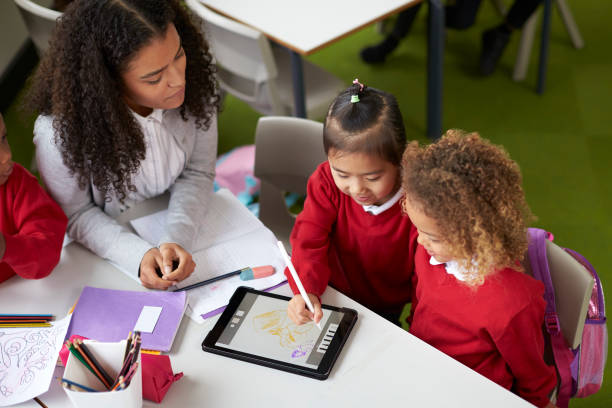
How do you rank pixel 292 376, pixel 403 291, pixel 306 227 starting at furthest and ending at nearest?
pixel 403 291 → pixel 306 227 → pixel 292 376

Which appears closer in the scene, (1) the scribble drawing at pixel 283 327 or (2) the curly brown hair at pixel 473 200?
(2) the curly brown hair at pixel 473 200

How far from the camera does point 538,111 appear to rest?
308 cm

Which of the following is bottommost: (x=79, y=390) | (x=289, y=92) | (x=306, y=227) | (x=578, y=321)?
(x=289, y=92)

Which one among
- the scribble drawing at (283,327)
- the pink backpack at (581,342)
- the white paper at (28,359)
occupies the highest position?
the white paper at (28,359)

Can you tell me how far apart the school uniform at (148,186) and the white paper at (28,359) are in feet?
0.73

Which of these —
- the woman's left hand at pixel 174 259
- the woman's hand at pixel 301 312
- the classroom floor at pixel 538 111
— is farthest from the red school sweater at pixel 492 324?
the classroom floor at pixel 538 111

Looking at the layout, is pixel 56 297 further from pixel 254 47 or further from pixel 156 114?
pixel 254 47

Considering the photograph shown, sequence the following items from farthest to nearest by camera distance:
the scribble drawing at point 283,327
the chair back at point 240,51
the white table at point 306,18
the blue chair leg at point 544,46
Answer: the blue chair leg at point 544,46
the white table at point 306,18
the chair back at point 240,51
the scribble drawing at point 283,327

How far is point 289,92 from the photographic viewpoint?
100 inches

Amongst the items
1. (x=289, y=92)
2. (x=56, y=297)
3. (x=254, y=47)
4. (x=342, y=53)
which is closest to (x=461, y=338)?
(x=56, y=297)

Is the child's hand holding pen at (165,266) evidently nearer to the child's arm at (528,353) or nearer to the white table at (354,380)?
the white table at (354,380)

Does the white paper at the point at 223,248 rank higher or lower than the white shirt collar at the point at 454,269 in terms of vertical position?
lower

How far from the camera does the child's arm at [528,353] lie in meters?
1.17

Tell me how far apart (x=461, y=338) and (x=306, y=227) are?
1.44 ft
